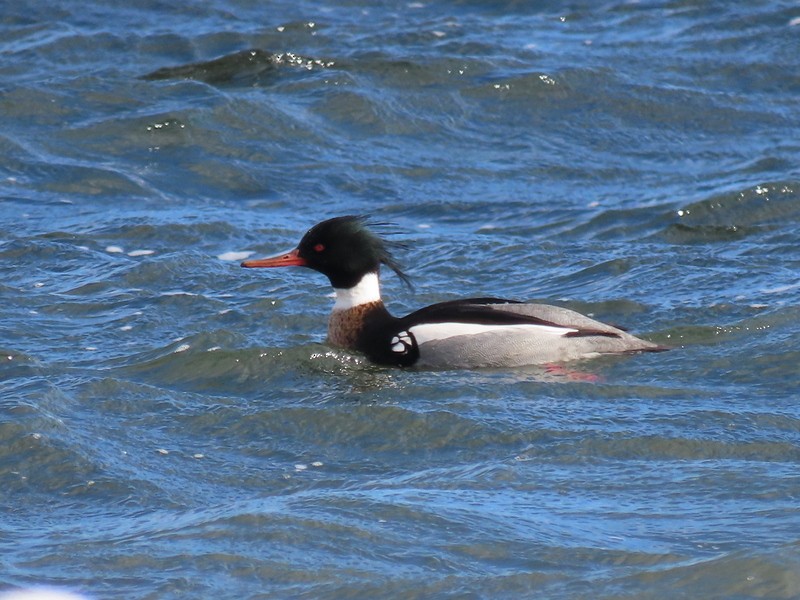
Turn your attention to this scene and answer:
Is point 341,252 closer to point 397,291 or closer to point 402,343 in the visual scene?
point 402,343

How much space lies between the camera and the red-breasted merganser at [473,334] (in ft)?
32.3

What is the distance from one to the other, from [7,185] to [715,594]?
9192mm

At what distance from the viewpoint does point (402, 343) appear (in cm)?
1000

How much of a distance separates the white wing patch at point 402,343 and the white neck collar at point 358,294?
0.53 metres

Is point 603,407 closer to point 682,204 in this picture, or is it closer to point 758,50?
point 682,204

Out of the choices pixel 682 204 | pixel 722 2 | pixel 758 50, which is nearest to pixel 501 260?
pixel 682 204

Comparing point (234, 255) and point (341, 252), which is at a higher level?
point (341, 252)

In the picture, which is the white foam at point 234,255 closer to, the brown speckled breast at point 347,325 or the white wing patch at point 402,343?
the brown speckled breast at point 347,325

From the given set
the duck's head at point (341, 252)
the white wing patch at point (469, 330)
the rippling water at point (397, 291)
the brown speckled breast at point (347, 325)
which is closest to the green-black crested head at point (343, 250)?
the duck's head at point (341, 252)

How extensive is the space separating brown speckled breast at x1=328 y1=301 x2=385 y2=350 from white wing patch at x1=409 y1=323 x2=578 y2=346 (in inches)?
23.3

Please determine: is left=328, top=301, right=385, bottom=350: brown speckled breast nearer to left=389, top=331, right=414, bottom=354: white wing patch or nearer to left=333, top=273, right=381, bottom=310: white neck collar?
left=333, top=273, right=381, bottom=310: white neck collar

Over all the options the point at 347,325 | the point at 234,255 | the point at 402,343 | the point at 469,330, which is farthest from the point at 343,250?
the point at 234,255

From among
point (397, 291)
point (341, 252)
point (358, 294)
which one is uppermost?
point (341, 252)

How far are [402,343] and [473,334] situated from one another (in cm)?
49
